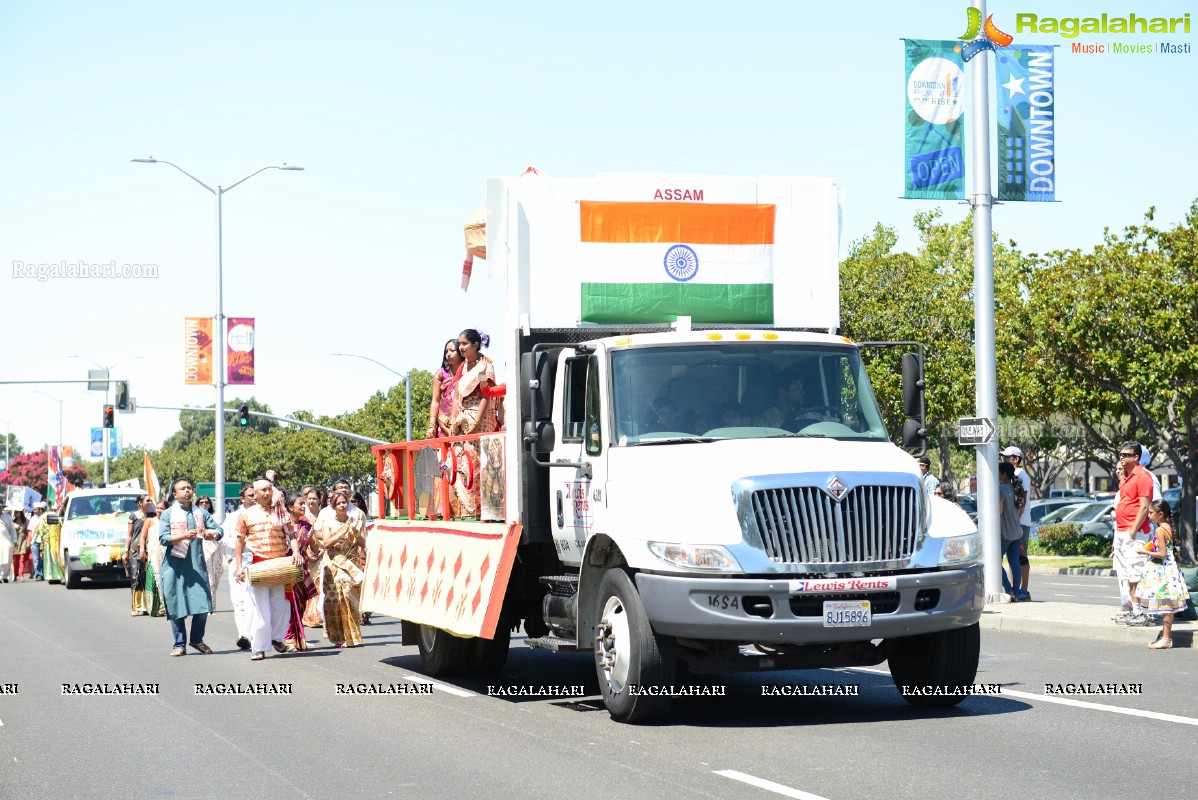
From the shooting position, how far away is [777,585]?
31.8 ft

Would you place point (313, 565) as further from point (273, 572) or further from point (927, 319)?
point (927, 319)

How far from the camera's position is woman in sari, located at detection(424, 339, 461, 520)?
540 inches

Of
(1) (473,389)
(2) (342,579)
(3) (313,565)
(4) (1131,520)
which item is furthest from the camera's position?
(3) (313,565)

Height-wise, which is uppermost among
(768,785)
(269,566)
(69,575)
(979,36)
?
(979,36)

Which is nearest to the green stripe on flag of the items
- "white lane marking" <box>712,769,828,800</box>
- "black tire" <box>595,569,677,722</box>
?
"black tire" <box>595,569,677,722</box>

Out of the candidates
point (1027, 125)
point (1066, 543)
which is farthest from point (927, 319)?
point (1027, 125)

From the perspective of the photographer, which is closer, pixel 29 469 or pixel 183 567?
pixel 183 567

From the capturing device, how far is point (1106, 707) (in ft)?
35.3

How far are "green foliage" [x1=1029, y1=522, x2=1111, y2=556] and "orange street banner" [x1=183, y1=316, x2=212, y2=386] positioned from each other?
24.3 meters

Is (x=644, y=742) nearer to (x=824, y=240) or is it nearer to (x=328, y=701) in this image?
(x=328, y=701)

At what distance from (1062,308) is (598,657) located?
25.0 meters

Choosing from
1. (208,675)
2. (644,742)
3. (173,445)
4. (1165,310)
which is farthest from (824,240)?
(173,445)

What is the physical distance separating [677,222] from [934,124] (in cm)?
906

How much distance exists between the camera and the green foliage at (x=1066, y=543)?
129ft
